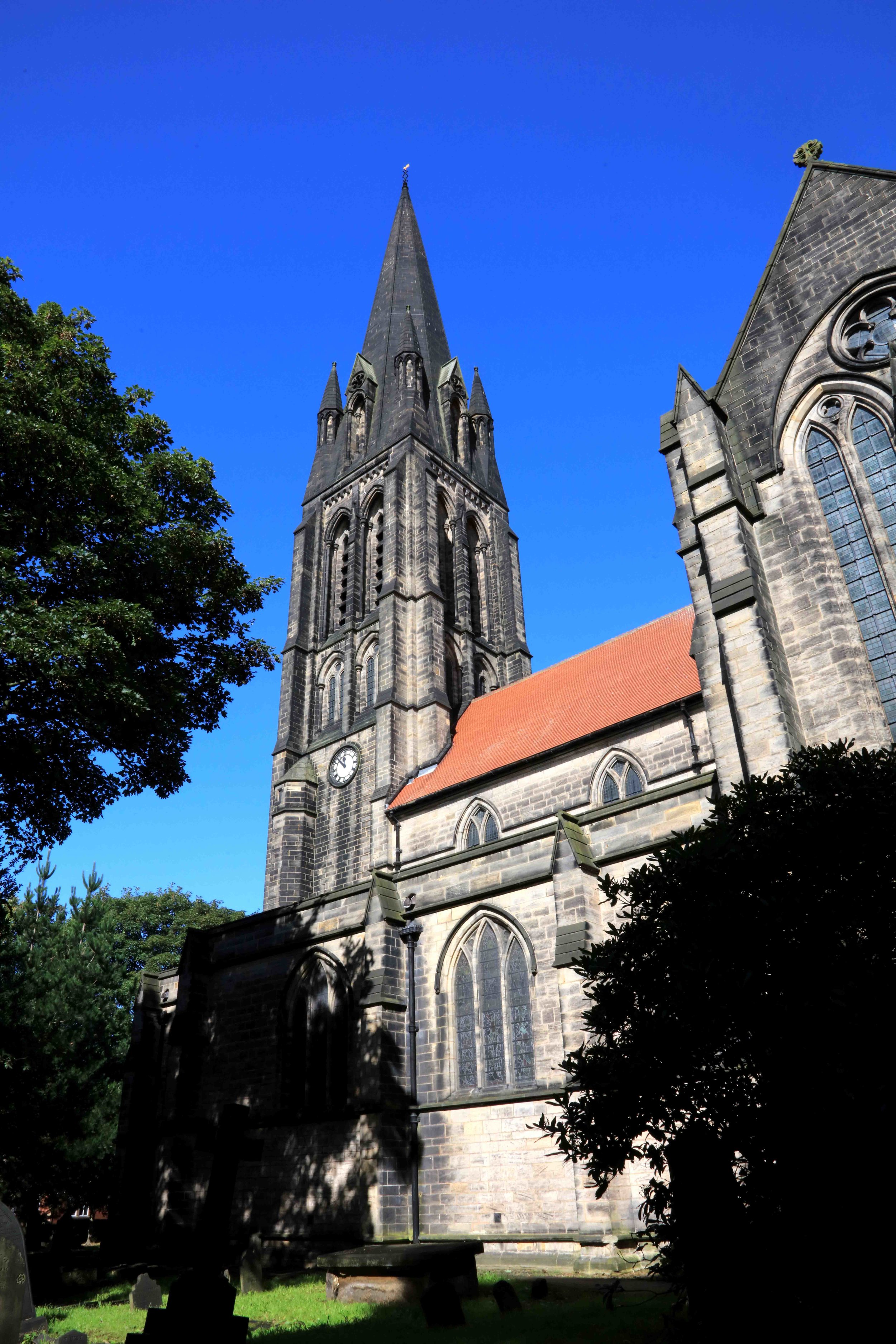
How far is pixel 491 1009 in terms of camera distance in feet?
51.6

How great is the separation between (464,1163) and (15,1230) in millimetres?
9151

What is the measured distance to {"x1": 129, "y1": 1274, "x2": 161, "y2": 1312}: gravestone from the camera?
11219 millimetres

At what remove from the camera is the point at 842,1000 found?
5.96 metres

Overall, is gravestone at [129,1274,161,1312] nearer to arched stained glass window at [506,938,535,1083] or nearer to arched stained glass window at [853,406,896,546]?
arched stained glass window at [506,938,535,1083]

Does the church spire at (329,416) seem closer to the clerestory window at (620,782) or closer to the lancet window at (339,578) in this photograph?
the lancet window at (339,578)

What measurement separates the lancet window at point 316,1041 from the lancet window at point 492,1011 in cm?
234

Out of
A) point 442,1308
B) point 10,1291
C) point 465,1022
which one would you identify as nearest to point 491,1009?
point 465,1022

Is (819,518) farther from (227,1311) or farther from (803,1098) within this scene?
(227,1311)

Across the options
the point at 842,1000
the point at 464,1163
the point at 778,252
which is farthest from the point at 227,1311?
the point at 778,252

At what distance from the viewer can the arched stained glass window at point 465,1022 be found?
15414 mm

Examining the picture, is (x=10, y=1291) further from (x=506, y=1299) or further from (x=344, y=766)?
(x=344, y=766)

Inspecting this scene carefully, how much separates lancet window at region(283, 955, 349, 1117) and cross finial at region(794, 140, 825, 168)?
1706cm

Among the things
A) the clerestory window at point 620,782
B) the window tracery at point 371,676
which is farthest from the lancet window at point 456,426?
the clerestory window at point 620,782

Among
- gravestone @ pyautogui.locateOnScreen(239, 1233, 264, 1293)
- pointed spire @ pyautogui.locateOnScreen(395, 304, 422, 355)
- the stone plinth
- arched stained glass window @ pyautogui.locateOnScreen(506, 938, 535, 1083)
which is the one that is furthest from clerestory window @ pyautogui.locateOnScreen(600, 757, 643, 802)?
pointed spire @ pyautogui.locateOnScreen(395, 304, 422, 355)
